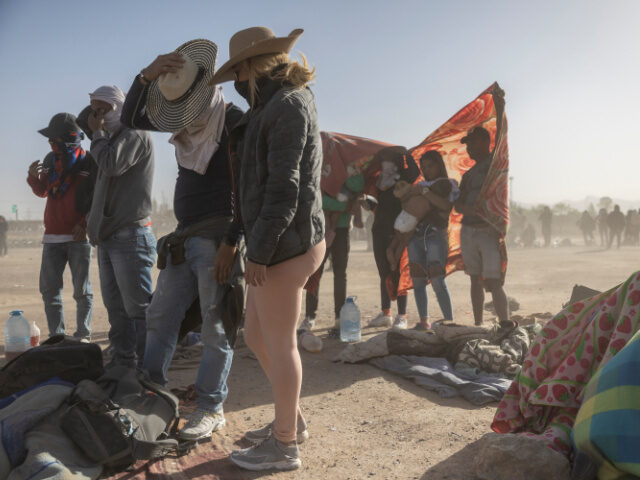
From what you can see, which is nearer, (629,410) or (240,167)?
(629,410)

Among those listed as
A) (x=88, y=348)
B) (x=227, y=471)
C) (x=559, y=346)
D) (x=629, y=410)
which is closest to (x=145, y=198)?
(x=88, y=348)

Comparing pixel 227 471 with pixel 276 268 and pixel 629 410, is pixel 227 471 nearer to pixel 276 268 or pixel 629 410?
pixel 276 268

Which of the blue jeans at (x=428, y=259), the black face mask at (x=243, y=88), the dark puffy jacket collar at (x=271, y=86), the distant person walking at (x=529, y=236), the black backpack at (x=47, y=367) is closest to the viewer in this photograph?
the dark puffy jacket collar at (x=271, y=86)

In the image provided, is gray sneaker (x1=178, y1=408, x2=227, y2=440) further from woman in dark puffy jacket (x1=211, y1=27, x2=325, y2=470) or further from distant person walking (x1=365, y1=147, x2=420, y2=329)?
distant person walking (x1=365, y1=147, x2=420, y2=329)

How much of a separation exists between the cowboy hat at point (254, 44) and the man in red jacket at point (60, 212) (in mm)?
2945

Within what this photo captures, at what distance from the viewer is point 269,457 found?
2680mm

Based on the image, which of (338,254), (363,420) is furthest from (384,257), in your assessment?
(363,420)

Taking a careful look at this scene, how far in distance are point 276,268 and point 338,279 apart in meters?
3.79

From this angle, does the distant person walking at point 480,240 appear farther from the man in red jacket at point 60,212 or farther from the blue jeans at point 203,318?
the man in red jacket at point 60,212

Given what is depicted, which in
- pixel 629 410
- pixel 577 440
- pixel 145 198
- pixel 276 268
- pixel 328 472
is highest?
pixel 145 198

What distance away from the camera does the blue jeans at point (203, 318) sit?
9.99ft

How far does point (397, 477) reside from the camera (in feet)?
8.91

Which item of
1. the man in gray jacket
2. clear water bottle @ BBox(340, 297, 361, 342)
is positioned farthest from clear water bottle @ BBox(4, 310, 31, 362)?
clear water bottle @ BBox(340, 297, 361, 342)

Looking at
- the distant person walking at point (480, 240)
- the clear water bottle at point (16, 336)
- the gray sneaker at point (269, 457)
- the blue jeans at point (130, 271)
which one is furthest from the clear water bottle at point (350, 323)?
the gray sneaker at point (269, 457)
